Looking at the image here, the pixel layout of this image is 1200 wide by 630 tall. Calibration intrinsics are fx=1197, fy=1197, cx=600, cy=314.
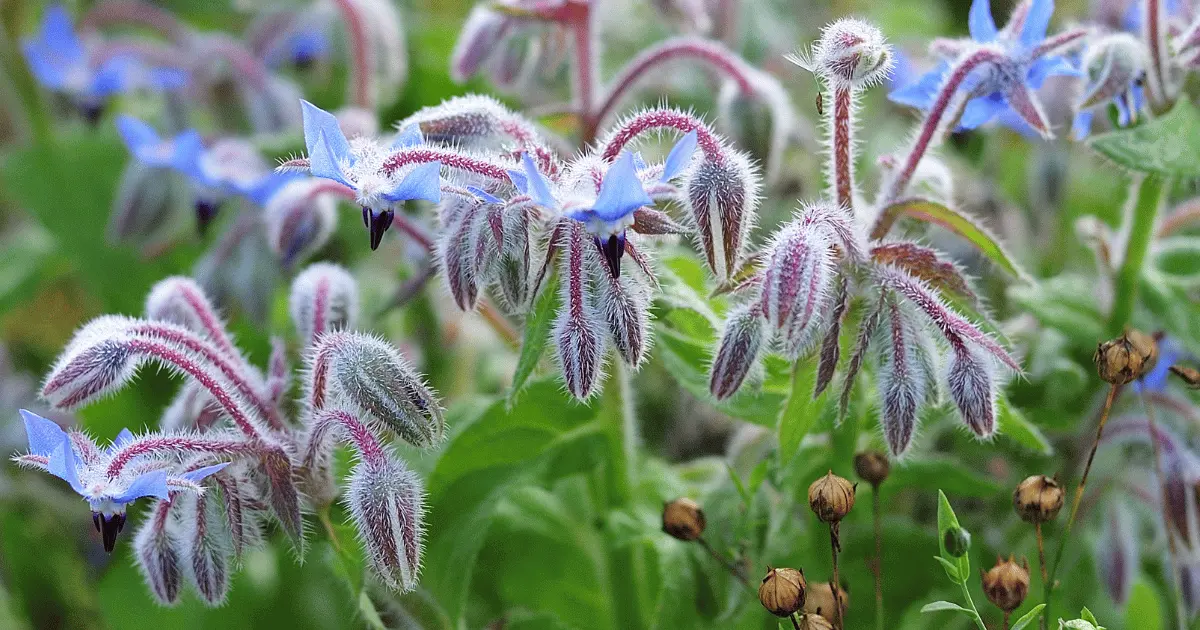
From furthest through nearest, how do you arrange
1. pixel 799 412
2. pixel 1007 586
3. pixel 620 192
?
pixel 799 412 → pixel 1007 586 → pixel 620 192

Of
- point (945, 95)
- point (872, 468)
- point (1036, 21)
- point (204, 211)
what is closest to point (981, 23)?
point (1036, 21)

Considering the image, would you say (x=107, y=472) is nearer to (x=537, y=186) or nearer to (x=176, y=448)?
(x=176, y=448)

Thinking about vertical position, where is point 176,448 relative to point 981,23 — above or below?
below

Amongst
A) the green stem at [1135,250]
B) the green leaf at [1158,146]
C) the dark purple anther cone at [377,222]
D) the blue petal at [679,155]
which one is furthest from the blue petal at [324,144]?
the green stem at [1135,250]

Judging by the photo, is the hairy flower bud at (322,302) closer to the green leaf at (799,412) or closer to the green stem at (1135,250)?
Answer: the green leaf at (799,412)

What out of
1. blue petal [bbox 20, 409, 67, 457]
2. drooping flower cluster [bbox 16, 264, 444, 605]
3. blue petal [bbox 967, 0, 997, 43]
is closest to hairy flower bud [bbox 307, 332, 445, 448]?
drooping flower cluster [bbox 16, 264, 444, 605]

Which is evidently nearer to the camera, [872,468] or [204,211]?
[872,468]
